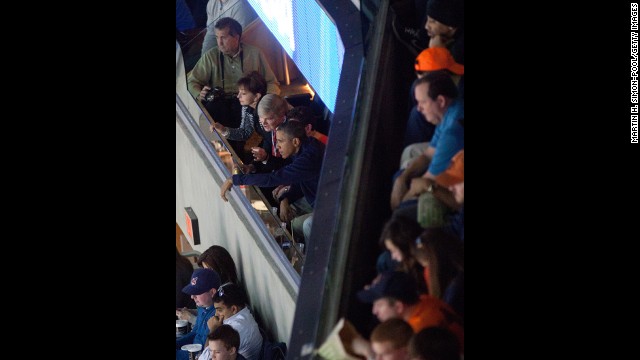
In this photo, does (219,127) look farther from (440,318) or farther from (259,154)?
(440,318)

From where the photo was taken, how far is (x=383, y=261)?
3184mm

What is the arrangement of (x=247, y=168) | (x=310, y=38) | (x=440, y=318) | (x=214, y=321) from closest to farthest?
(x=440, y=318)
(x=310, y=38)
(x=214, y=321)
(x=247, y=168)

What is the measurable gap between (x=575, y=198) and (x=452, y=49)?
1.94ft

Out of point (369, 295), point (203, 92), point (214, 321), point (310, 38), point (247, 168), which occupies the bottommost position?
point (214, 321)


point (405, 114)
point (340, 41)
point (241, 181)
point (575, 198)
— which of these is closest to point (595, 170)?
point (575, 198)

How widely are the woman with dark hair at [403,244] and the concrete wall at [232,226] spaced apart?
4.00ft

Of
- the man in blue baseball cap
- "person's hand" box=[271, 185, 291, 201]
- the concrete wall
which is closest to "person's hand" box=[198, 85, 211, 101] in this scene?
the concrete wall

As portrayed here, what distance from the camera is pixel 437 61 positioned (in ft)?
10.5

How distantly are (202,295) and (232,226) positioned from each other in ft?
1.29

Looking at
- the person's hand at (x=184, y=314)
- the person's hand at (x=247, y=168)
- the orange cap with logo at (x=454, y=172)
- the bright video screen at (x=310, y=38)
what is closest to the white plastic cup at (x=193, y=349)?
the person's hand at (x=184, y=314)

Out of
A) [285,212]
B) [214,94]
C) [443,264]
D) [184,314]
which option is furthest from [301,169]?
[443,264]

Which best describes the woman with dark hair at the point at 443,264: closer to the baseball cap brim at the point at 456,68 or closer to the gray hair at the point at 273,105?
the baseball cap brim at the point at 456,68

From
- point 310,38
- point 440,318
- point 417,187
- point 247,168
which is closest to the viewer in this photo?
point 440,318

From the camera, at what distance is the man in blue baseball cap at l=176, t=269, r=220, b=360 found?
15.2 feet
